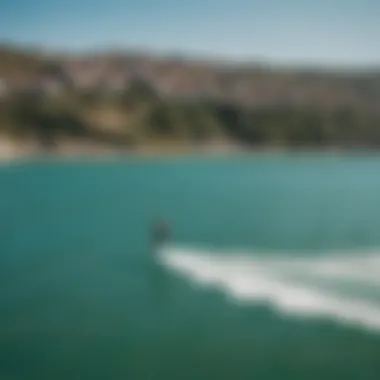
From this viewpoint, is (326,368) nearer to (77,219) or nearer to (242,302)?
(242,302)

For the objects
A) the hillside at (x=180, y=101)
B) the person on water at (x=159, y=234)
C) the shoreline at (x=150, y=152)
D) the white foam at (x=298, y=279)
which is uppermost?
the hillside at (x=180, y=101)

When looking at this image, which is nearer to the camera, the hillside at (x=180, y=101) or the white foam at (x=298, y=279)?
the white foam at (x=298, y=279)

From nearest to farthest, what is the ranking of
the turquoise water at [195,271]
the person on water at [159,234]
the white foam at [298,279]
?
the turquoise water at [195,271] → the white foam at [298,279] → the person on water at [159,234]

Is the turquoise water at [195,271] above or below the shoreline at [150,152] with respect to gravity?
below

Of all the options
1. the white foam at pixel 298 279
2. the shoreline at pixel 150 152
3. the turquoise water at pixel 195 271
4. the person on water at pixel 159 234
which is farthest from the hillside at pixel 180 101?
the white foam at pixel 298 279

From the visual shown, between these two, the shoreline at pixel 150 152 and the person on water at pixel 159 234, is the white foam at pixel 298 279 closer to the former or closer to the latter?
the person on water at pixel 159 234

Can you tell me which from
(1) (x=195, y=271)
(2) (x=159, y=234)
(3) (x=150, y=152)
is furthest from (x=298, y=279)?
(3) (x=150, y=152)

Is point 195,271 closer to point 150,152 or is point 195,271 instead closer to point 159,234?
point 159,234

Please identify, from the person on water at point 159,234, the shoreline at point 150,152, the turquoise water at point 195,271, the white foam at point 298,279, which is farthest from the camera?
the shoreline at point 150,152

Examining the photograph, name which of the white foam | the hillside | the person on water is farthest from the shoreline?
the white foam
